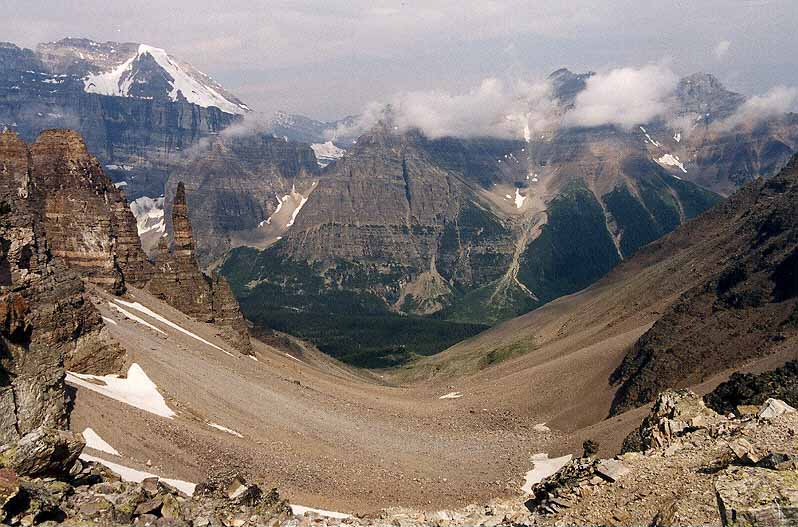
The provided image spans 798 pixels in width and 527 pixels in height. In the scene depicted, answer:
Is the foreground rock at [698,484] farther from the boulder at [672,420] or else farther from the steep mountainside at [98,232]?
the steep mountainside at [98,232]

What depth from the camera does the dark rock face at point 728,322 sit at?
277 feet

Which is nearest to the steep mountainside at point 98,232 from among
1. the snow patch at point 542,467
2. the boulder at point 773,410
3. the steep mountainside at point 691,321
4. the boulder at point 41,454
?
the snow patch at point 542,467

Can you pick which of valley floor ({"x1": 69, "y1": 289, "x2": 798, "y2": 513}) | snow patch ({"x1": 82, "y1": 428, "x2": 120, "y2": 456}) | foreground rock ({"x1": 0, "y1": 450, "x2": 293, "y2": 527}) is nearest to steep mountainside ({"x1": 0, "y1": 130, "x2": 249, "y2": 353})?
valley floor ({"x1": 69, "y1": 289, "x2": 798, "y2": 513})

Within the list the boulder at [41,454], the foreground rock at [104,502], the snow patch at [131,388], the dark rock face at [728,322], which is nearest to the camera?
the foreground rock at [104,502]

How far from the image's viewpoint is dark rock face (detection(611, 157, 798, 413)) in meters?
84.4

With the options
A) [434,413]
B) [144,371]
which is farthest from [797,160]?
[144,371]

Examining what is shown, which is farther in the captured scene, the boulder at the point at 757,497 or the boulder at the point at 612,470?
the boulder at the point at 612,470

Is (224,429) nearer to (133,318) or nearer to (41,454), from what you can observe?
(41,454)

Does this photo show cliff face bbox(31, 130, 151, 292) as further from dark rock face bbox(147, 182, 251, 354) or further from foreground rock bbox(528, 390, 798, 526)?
foreground rock bbox(528, 390, 798, 526)

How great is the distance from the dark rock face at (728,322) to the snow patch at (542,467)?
16446 millimetres

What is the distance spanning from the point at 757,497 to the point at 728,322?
7769cm

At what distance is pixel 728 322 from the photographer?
306 feet

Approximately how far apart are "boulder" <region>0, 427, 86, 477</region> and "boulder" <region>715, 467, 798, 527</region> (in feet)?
77.8


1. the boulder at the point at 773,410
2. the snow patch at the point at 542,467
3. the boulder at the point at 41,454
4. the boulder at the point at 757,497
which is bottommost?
the snow patch at the point at 542,467
